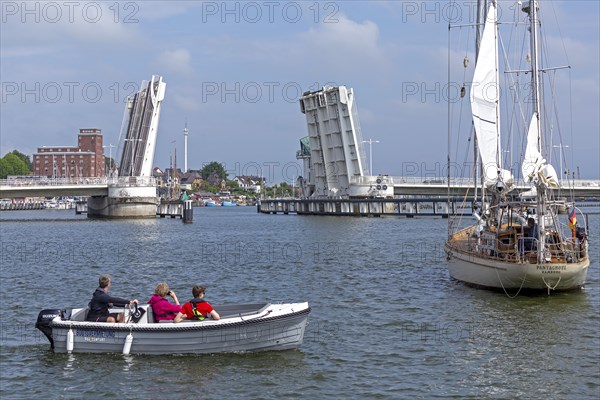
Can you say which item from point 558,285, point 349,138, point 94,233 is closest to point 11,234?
point 94,233

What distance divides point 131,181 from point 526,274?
6760 cm

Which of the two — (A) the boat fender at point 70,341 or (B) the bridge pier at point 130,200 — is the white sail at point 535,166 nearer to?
(A) the boat fender at point 70,341

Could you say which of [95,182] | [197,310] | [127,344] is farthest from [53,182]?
[197,310]

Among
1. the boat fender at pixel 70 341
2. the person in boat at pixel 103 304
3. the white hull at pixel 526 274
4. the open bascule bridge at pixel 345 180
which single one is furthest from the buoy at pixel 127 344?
the open bascule bridge at pixel 345 180

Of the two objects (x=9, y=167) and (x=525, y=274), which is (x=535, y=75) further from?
(x=9, y=167)

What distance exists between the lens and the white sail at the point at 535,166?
2534 cm

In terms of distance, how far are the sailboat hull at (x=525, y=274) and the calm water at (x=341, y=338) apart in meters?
0.46

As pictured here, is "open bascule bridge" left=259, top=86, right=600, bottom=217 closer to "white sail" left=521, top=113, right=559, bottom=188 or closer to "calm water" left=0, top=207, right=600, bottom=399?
"calm water" left=0, top=207, right=600, bottom=399

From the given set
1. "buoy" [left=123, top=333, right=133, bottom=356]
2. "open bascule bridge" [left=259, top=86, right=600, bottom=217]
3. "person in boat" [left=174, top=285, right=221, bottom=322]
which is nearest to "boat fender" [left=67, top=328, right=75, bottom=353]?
"buoy" [left=123, top=333, right=133, bottom=356]

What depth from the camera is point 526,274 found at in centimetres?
2477

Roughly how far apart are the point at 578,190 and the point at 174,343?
94981 millimetres

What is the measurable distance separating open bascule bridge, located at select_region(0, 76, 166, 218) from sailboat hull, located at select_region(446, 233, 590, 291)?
55.3 meters

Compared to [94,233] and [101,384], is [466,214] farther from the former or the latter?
[101,384]

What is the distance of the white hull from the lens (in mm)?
24516
